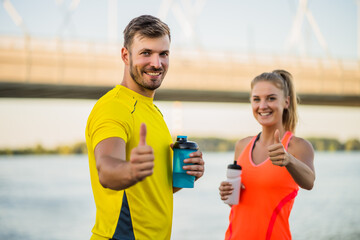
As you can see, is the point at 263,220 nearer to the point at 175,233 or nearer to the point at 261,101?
the point at 261,101

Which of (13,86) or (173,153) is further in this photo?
(13,86)

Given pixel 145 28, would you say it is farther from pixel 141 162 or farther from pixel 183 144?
pixel 141 162

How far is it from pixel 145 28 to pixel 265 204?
1334 millimetres

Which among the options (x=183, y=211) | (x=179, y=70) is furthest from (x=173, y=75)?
(x=183, y=211)

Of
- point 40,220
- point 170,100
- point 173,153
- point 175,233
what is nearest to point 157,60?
point 173,153

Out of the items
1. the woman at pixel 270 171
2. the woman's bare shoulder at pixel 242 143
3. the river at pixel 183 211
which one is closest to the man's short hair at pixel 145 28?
the woman at pixel 270 171

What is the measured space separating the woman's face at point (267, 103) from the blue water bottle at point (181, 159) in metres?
0.86

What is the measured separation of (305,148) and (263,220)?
526mm

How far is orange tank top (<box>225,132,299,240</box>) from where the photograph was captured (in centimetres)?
254

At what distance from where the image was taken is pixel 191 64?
2341 centimetres

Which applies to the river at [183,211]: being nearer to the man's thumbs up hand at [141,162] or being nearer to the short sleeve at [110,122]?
the short sleeve at [110,122]

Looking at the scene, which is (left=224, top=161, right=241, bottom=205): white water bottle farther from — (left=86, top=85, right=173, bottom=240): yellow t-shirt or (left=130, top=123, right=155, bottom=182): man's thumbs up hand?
(left=130, top=123, right=155, bottom=182): man's thumbs up hand

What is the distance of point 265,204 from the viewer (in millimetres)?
2568

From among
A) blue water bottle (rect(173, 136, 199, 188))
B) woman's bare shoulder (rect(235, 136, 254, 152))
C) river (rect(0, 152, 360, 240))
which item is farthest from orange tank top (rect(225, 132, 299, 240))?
river (rect(0, 152, 360, 240))
